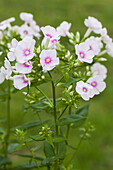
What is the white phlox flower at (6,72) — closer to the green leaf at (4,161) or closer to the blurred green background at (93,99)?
the blurred green background at (93,99)

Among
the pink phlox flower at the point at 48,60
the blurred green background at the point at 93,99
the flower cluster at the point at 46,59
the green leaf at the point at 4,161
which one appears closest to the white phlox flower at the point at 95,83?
the flower cluster at the point at 46,59

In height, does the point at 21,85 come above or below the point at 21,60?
below

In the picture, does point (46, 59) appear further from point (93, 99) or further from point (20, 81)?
point (93, 99)

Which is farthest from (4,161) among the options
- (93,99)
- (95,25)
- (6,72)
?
(93,99)

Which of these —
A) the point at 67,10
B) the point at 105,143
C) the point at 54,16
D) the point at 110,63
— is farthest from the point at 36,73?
the point at 67,10

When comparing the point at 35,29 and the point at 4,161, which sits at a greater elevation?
the point at 35,29

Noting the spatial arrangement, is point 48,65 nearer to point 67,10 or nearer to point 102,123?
point 102,123
